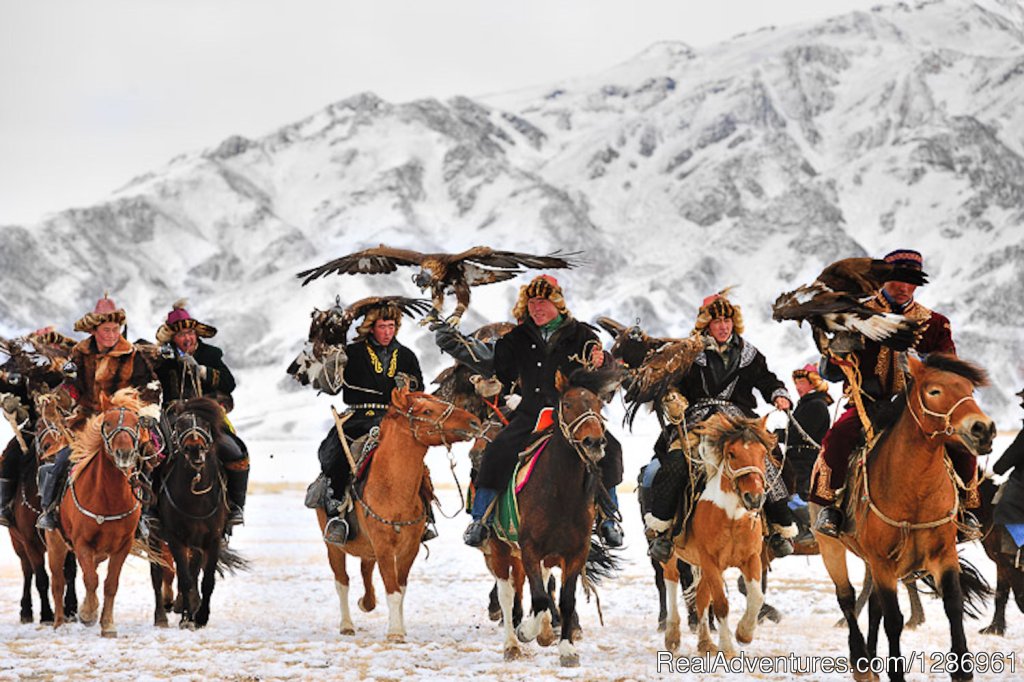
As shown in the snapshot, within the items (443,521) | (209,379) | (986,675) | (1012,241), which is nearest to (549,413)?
(986,675)

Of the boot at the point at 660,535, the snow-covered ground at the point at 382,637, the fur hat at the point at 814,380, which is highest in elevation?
the fur hat at the point at 814,380

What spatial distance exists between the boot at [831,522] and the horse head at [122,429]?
6519 mm

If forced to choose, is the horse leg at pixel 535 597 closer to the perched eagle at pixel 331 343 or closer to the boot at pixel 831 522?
the boot at pixel 831 522

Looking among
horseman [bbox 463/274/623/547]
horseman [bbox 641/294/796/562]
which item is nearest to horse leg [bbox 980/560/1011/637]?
horseman [bbox 641/294/796/562]

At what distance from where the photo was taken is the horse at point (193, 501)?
1315 centimetres

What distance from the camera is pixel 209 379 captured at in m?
14.5

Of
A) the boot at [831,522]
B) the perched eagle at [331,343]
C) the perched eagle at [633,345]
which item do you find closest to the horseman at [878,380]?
the boot at [831,522]

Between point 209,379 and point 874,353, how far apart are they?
803cm

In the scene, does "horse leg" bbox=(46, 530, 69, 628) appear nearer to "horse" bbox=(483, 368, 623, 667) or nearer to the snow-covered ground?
the snow-covered ground

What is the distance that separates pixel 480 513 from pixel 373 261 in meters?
2.83

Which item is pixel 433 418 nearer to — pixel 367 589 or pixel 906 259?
pixel 367 589

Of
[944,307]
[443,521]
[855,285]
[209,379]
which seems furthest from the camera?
[944,307]

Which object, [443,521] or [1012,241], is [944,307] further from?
[443,521]

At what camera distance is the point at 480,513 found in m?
11.3
